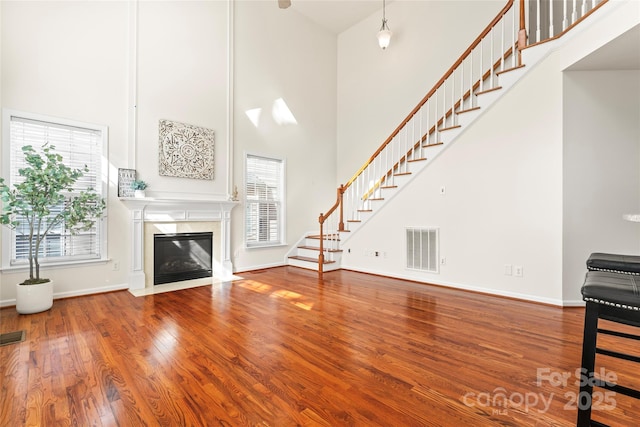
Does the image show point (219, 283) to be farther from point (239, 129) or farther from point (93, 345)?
point (239, 129)

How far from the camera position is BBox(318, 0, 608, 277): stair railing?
4359 millimetres

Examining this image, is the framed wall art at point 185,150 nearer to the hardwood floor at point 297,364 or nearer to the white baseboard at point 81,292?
the white baseboard at point 81,292

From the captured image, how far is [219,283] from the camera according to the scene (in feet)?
15.9

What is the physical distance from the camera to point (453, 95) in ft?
16.0

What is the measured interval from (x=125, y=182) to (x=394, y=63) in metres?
5.76

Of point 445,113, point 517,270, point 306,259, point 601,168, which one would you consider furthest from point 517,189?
point 306,259

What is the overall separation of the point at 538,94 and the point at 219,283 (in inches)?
208

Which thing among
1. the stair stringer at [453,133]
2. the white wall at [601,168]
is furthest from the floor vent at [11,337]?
the white wall at [601,168]

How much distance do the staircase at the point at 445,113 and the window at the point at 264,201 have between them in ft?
2.24

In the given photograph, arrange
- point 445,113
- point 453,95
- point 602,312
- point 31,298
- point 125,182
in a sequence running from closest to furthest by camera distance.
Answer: point 602,312 < point 31,298 < point 125,182 < point 453,95 < point 445,113

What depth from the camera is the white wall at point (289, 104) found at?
5.72 m

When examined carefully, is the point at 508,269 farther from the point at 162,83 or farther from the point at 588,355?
the point at 162,83

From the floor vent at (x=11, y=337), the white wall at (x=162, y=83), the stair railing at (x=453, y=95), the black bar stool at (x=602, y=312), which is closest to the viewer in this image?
the black bar stool at (x=602, y=312)

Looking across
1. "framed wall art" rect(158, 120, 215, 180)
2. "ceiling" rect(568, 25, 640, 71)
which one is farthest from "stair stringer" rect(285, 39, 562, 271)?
"framed wall art" rect(158, 120, 215, 180)
